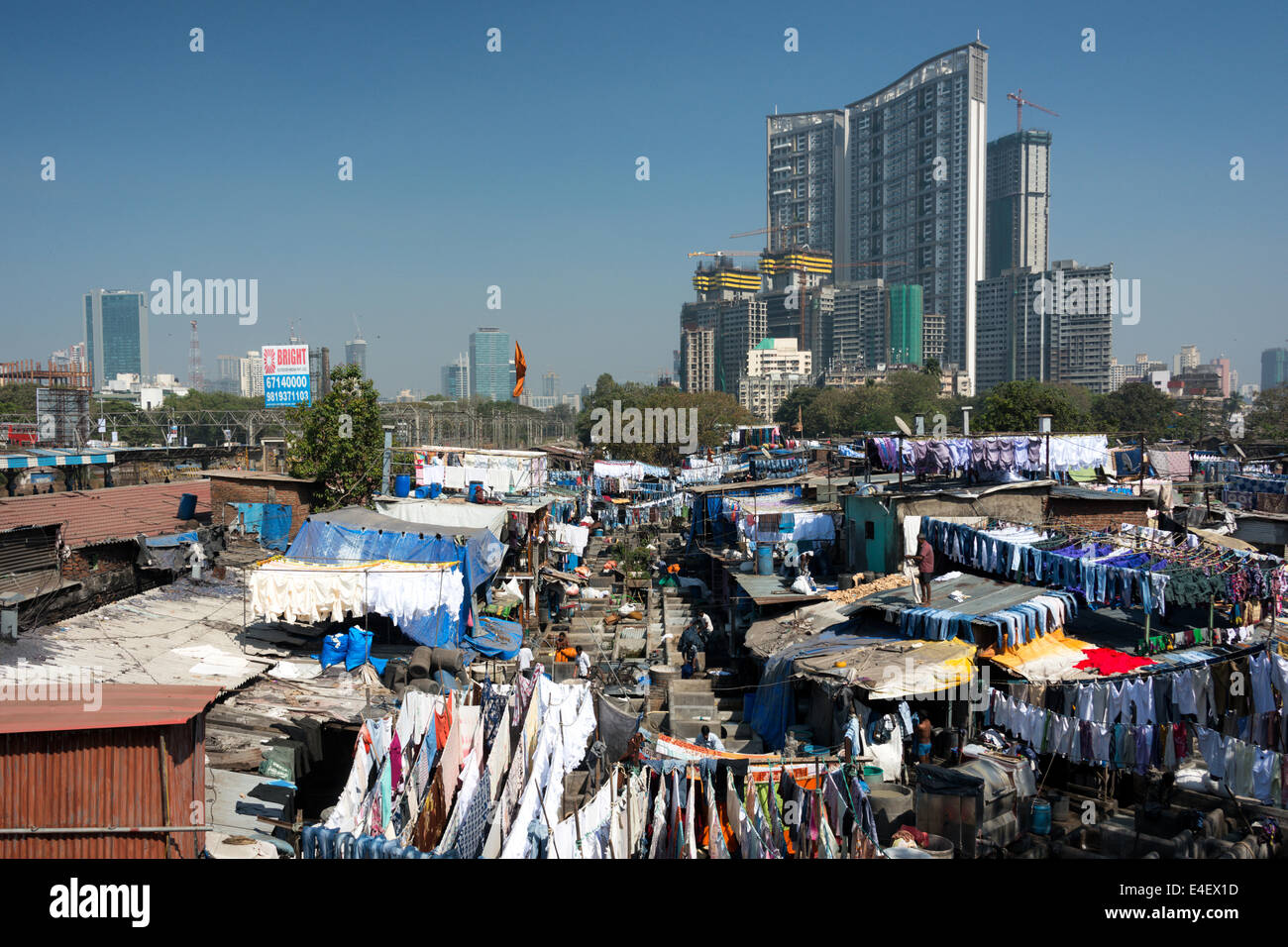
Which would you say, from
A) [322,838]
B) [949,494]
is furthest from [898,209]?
[322,838]

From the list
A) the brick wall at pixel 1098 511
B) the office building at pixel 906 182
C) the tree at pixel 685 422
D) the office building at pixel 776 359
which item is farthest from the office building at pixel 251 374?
the brick wall at pixel 1098 511

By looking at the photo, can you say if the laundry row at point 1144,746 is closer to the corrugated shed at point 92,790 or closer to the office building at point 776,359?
the corrugated shed at point 92,790

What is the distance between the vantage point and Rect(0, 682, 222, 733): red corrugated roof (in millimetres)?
5535

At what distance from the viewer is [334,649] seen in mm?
12273

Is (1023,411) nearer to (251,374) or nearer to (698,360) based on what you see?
(698,360)

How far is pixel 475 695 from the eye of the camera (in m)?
8.49

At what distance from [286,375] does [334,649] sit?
15.7 m

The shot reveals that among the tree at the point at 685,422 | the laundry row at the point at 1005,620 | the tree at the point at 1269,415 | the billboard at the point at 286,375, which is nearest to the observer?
the laundry row at the point at 1005,620

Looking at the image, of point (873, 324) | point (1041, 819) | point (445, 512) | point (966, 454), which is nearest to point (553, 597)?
point (445, 512)

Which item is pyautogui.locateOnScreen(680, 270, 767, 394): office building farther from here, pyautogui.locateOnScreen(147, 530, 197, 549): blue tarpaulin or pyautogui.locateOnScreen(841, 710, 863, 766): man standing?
A: pyautogui.locateOnScreen(841, 710, 863, 766): man standing

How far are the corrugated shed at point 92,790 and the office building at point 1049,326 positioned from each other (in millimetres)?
126529

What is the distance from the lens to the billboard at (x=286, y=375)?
83.8 feet
